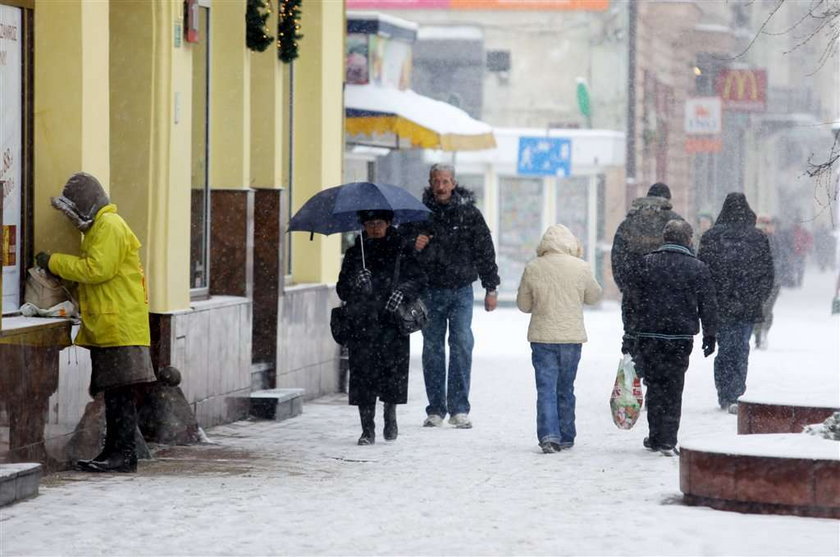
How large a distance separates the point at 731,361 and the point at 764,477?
6.07 meters

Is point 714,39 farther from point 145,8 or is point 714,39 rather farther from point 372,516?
point 372,516

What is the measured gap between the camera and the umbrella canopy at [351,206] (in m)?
12.6

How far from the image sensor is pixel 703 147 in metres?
40.1

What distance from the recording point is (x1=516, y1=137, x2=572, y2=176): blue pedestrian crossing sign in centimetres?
3559

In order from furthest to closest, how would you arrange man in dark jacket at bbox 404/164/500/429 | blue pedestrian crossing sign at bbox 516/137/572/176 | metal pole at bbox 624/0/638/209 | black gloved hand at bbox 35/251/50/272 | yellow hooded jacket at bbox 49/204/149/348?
metal pole at bbox 624/0/638/209 < blue pedestrian crossing sign at bbox 516/137/572/176 < man in dark jacket at bbox 404/164/500/429 < black gloved hand at bbox 35/251/50/272 < yellow hooded jacket at bbox 49/204/149/348

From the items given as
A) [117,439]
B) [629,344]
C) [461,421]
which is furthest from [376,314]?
[117,439]

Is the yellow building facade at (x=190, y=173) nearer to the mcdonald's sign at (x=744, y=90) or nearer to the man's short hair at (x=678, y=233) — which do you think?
the man's short hair at (x=678, y=233)

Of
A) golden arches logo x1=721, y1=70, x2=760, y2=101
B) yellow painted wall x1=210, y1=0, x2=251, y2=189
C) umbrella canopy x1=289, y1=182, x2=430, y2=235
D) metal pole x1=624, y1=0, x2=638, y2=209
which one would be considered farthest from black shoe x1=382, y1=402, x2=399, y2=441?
golden arches logo x1=721, y1=70, x2=760, y2=101

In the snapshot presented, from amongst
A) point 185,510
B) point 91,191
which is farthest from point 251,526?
point 91,191

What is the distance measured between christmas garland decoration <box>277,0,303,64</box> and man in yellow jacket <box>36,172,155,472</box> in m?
5.31

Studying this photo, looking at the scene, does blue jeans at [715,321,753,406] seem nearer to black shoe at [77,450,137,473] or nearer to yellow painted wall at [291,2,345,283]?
yellow painted wall at [291,2,345,283]

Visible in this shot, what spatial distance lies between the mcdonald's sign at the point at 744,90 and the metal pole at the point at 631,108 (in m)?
5.96

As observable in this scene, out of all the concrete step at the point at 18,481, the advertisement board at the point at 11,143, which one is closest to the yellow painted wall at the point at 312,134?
the advertisement board at the point at 11,143

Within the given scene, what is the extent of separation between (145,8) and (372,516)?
4.80 m
